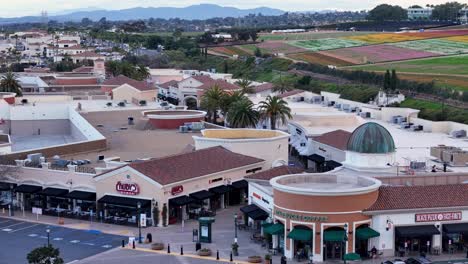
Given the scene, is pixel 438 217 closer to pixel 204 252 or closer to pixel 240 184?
pixel 204 252

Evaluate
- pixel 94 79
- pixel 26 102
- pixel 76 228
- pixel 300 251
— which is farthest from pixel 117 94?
pixel 300 251

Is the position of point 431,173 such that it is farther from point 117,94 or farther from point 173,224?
point 117,94

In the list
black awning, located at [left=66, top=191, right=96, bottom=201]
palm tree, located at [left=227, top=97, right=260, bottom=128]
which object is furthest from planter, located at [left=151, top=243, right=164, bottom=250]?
palm tree, located at [left=227, top=97, right=260, bottom=128]

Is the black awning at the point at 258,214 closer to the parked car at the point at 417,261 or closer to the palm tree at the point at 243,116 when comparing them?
the parked car at the point at 417,261

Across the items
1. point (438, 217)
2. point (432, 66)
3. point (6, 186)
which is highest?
point (438, 217)

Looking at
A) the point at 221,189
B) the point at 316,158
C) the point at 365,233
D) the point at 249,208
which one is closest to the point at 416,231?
the point at 365,233

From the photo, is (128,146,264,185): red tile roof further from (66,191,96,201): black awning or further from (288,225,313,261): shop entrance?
(288,225,313,261): shop entrance

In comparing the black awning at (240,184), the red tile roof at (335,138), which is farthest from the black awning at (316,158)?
the black awning at (240,184)
